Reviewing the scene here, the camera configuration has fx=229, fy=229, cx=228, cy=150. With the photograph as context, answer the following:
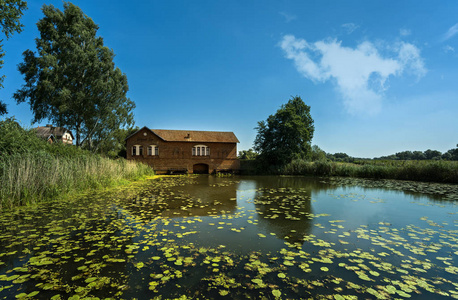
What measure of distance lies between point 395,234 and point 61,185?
1197 cm

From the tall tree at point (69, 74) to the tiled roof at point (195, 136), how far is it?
26.9 ft

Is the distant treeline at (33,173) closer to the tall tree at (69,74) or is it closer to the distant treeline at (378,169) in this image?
the tall tree at (69,74)

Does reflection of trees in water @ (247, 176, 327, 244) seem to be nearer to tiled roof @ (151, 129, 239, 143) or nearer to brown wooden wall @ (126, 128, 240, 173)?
brown wooden wall @ (126, 128, 240, 173)

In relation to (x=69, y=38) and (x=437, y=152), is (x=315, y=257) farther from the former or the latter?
(x=437, y=152)

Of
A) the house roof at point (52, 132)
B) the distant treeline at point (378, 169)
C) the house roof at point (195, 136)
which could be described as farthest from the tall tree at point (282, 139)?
the house roof at point (52, 132)

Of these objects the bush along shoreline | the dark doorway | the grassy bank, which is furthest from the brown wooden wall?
the grassy bank

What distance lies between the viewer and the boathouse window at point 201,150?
110 feet

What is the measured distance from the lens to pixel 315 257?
4.18m

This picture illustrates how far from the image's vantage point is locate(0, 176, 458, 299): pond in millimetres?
3145

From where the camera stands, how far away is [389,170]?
2333 cm

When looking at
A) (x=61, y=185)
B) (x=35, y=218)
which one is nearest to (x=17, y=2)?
(x=61, y=185)

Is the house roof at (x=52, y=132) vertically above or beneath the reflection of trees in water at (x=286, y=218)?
above

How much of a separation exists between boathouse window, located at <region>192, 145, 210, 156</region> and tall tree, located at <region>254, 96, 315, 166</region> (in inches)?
343

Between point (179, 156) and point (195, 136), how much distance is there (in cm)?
397
